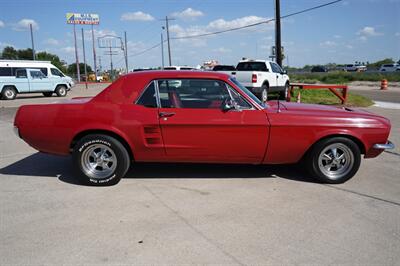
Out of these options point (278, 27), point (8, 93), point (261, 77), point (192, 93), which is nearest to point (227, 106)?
point (192, 93)

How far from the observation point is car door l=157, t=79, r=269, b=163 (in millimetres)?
4637

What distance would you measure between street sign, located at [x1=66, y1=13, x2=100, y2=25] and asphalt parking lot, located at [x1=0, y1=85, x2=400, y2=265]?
64397mm

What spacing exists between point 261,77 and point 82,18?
5787 cm

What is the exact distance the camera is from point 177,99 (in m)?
4.79

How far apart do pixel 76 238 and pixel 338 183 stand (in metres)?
3.48

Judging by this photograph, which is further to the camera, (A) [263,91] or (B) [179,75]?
(A) [263,91]

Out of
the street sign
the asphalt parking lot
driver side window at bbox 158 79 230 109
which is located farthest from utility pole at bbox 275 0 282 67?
the street sign

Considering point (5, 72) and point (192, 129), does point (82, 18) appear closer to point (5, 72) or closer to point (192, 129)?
point (5, 72)

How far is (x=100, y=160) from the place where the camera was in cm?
484

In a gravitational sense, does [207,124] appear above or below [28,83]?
below

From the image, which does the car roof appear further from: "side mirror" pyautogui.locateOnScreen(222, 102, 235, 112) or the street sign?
the street sign

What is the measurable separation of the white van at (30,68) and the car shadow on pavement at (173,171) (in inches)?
645

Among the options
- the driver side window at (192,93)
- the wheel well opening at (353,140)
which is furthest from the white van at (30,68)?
Answer: the wheel well opening at (353,140)

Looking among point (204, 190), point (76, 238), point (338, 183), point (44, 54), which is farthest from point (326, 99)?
point (44, 54)
